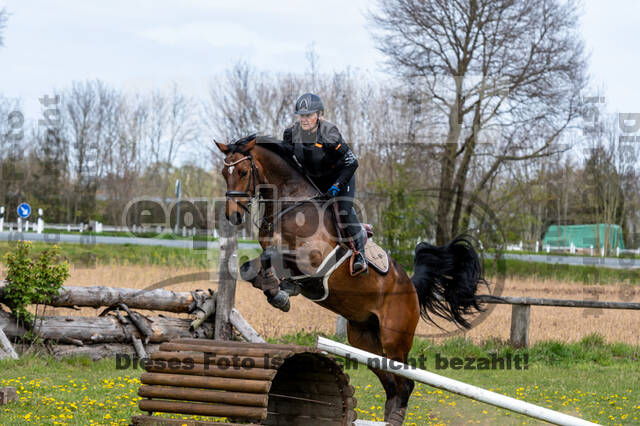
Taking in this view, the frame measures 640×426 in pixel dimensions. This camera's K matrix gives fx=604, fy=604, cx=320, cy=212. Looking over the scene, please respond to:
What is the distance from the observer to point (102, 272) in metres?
11.9

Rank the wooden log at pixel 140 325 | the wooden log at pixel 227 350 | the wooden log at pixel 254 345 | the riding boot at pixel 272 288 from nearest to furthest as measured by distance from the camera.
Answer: the wooden log at pixel 227 350, the wooden log at pixel 254 345, the riding boot at pixel 272 288, the wooden log at pixel 140 325

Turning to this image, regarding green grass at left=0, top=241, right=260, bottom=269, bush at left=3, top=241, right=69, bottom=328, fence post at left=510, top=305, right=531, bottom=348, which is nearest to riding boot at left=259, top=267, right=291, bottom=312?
bush at left=3, top=241, right=69, bottom=328

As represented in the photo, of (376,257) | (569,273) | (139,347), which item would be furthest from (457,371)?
(569,273)

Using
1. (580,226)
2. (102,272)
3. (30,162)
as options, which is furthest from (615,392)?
(580,226)

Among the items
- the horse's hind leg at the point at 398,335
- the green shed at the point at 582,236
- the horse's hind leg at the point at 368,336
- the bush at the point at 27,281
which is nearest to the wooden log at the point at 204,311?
the bush at the point at 27,281

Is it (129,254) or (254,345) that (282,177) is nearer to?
(254,345)

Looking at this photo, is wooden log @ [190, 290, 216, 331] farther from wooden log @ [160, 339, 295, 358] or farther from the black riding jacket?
the black riding jacket

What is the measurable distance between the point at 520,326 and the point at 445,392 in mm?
2570

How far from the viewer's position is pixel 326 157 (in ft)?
15.5

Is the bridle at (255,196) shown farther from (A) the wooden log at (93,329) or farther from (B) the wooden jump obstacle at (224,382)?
(A) the wooden log at (93,329)

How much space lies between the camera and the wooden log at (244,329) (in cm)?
769

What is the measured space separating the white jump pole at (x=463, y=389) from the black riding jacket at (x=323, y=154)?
4.33 feet

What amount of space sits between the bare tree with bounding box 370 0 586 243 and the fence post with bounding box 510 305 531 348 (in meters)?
7.71

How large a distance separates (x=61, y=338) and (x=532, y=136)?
13714 mm
